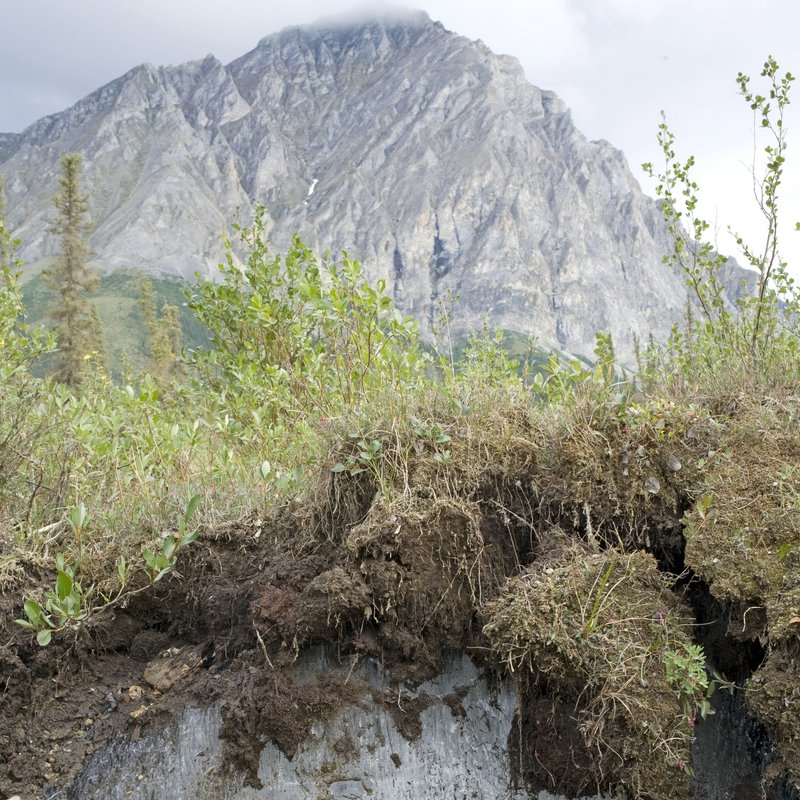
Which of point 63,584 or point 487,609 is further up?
point 487,609

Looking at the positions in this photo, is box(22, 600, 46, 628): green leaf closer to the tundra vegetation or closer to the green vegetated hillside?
the tundra vegetation

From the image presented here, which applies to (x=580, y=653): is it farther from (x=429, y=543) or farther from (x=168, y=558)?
(x=168, y=558)

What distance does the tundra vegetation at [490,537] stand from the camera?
2805 millimetres

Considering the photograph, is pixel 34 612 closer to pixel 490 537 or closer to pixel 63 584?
pixel 63 584

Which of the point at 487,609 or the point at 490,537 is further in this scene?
the point at 490,537

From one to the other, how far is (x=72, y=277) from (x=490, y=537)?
38976mm

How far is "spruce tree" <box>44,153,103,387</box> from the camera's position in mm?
34312

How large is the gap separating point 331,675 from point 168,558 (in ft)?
3.47

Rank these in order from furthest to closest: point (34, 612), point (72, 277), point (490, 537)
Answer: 1. point (72, 277)
2. point (490, 537)
3. point (34, 612)

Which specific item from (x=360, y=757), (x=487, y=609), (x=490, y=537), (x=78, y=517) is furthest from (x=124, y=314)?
(x=487, y=609)

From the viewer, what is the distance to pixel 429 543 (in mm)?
3363

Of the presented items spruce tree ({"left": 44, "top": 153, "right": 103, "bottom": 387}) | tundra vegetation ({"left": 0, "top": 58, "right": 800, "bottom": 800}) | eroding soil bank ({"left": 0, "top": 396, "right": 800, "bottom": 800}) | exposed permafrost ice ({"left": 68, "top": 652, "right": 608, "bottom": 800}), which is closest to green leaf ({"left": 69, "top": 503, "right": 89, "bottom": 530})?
tundra vegetation ({"left": 0, "top": 58, "right": 800, "bottom": 800})

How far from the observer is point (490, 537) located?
3508 mm

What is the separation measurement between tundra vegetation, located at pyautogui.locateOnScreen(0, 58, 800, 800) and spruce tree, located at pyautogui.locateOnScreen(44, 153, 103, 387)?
32.8m
